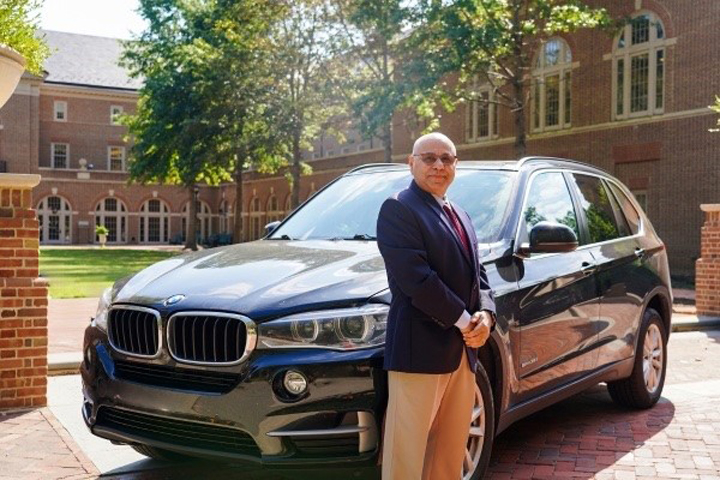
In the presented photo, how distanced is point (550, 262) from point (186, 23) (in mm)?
38340

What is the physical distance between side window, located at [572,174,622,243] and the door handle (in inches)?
14.6

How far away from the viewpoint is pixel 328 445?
3.59 metres

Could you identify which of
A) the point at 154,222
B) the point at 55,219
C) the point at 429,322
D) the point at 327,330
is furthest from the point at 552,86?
the point at 55,219

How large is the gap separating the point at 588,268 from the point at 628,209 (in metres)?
1.59

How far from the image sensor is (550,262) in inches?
201

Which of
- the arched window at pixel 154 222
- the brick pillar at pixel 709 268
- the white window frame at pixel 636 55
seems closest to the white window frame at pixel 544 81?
the white window frame at pixel 636 55

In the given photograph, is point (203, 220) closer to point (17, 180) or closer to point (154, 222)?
point (154, 222)

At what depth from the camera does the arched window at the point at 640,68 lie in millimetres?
26062

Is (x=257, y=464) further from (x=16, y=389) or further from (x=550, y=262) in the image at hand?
(x=16, y=389)

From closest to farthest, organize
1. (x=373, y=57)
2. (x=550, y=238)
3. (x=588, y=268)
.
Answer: (x=550, y=238) < (x=588, y=268) < (x=373, y=57)

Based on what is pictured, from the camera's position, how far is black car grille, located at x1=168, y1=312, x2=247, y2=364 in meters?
3.72

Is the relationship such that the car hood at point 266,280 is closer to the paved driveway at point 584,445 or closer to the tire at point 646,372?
the paved driveway at point 584,445

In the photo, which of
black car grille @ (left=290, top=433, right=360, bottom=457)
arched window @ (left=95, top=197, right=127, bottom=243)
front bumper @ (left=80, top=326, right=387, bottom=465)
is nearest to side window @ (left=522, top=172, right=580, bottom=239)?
front bumper @ (left=80, top=326, right=387, bottom=465)

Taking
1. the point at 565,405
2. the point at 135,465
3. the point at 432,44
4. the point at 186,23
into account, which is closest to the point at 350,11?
the point at 432,44
